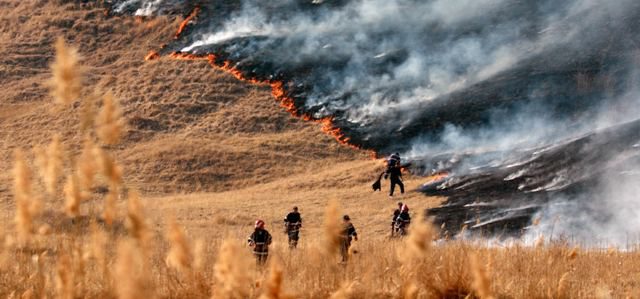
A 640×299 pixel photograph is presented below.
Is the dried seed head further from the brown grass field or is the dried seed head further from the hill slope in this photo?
the hill slope

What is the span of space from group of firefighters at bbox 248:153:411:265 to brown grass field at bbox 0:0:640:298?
0.86 feet

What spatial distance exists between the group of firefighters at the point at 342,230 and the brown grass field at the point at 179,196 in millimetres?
263

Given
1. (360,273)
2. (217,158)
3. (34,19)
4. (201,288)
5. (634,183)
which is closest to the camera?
(201,288)

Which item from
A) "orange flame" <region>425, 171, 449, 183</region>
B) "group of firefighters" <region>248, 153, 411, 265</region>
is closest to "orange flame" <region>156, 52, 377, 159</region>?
"orange flame" <region>425, 171, 449, 183</region>

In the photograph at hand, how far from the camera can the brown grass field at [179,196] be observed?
446 centimetres

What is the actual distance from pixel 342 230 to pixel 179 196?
101ft

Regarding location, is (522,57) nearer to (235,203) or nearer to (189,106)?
(189,106)

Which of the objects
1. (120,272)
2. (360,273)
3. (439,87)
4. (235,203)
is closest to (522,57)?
(439,87)

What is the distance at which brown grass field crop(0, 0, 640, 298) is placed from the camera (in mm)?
4457

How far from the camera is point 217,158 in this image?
4259cm

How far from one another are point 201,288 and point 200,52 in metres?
49.9

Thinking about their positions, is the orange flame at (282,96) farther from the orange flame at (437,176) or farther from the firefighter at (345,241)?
the firefighter at (345,241)

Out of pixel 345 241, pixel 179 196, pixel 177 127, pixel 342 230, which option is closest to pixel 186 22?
pixel 177 127

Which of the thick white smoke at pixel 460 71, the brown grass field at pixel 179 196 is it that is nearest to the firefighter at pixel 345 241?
the brown grass field at pixel 179 196
